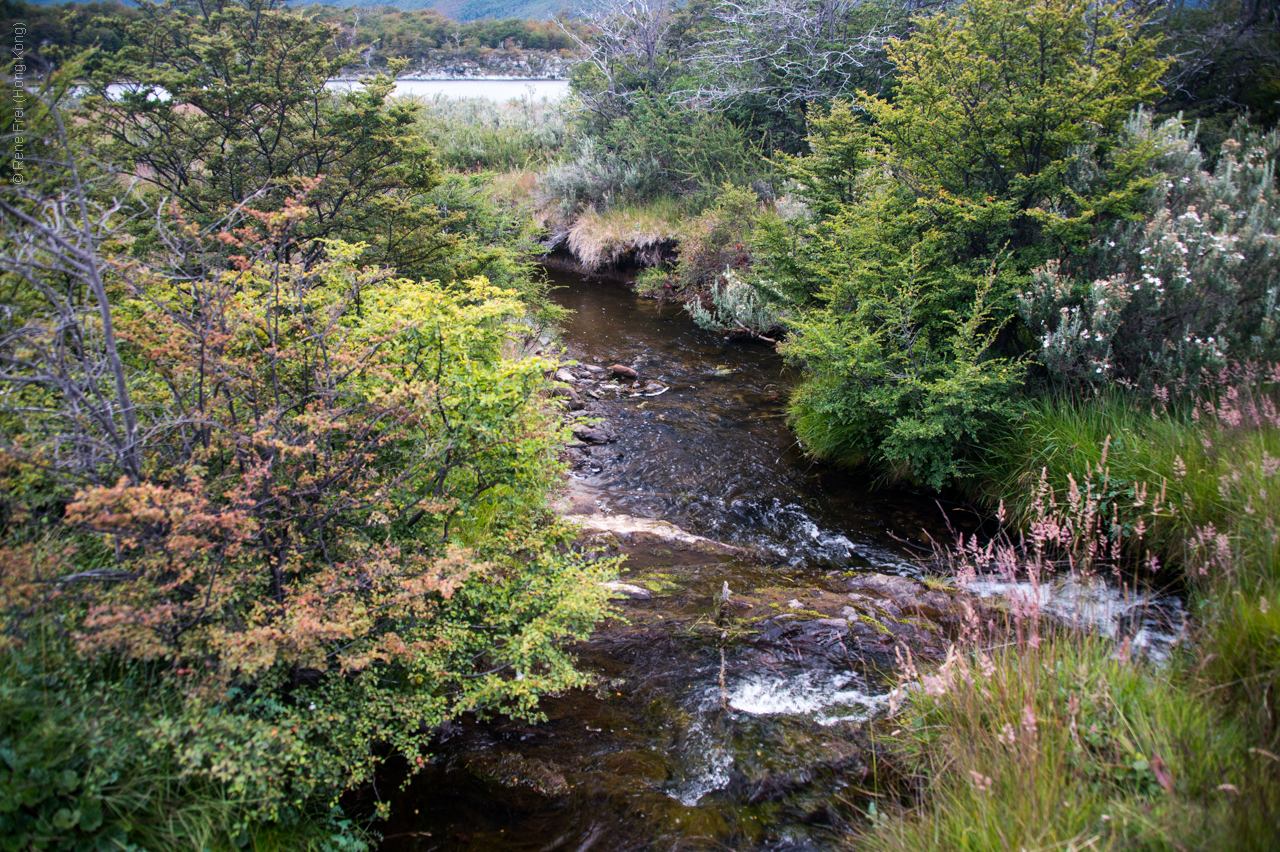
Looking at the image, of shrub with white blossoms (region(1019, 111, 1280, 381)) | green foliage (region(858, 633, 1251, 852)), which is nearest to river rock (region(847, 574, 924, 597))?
green foliage (region(858, 633, 1251, 852))

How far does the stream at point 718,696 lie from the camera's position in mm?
2842

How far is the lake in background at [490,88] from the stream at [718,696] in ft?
78.8

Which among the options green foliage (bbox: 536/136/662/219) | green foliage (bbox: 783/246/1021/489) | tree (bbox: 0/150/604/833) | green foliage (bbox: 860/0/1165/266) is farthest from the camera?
green foliage (bbox: 536/136/662/219)

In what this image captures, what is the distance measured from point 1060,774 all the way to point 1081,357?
478 centimetres

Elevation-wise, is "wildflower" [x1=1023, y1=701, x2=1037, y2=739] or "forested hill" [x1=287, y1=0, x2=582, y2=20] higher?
"forested hill" [x1=287, y1=0, x2=582, y2=20]

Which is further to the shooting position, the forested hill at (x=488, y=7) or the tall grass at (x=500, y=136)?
the forested hill at (x=488, y=7)

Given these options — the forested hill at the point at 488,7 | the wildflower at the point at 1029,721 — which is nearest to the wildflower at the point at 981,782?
the wildflower at the point at 1029,721

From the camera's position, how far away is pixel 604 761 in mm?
3133

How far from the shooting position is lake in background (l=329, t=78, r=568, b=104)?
26.9 meters

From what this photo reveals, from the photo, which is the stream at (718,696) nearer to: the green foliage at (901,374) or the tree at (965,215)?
the green foliage at (901,374)

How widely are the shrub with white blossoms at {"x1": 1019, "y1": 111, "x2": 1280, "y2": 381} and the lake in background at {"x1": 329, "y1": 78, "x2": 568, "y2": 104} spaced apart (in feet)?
77.3

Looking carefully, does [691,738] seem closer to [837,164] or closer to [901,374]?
[901,374]

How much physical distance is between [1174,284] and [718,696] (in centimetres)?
506

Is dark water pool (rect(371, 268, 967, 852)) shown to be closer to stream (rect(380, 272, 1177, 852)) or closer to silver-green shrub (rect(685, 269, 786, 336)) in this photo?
stream (rect(380, 272, 1177, 852))
